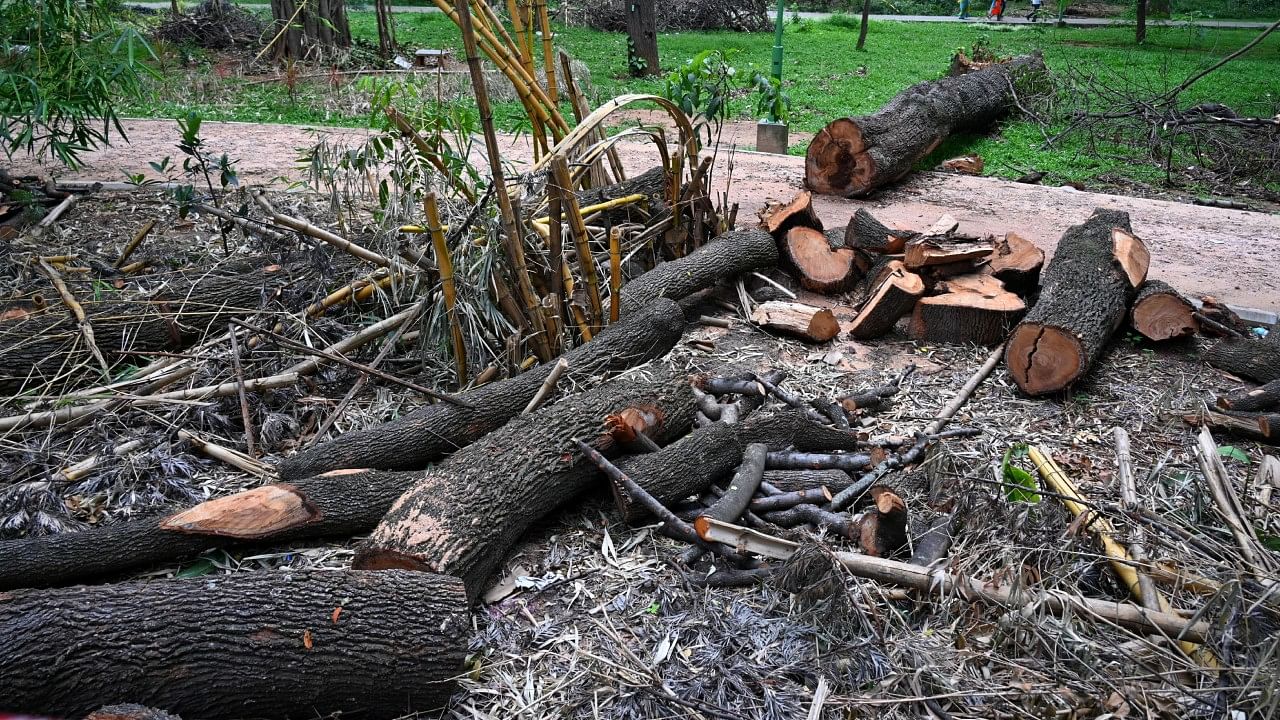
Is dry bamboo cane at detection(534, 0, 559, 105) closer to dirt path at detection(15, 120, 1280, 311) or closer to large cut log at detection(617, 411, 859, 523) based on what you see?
dirt path at detection(15, 120, 1280, 311)

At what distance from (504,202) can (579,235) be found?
41 centimetres

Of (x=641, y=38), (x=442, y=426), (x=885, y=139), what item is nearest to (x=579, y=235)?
(x=442, y=426)

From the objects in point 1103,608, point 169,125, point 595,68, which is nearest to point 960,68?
point 595,68

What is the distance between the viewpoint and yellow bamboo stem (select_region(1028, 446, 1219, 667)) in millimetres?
2371

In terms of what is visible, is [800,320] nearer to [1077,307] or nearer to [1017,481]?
[1077,307]

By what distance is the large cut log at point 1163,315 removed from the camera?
454 cm

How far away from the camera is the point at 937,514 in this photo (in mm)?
3033

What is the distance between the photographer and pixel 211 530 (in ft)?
9.41

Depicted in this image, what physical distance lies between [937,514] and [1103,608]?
24.8 inches

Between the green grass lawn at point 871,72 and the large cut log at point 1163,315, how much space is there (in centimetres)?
291

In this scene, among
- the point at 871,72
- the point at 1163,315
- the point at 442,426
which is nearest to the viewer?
the point at 442,426

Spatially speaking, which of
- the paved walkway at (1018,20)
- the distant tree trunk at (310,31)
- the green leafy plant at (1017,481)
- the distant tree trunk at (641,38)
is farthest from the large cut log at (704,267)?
the paved walkway at (1018,20)

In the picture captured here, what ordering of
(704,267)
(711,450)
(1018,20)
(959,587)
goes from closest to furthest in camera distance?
(959,587) → (711,450) → (704,267) → (1018,20)

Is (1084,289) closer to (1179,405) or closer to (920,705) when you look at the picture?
(1179,405)
